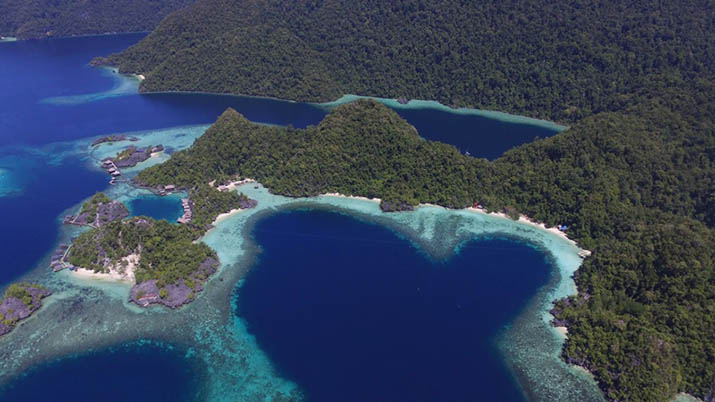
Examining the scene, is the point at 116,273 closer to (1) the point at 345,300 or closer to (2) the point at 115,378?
(2) the point at 115,378

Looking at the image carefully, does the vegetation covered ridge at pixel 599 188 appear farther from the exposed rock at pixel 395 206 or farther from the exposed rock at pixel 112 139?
the exposed rock at pixel 112 139

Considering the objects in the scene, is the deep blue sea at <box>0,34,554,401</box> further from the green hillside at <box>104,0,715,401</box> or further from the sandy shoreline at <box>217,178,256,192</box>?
the green hillside at <box>104,0,715,401</box>

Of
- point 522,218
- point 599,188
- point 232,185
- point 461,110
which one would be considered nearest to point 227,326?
point 232,185

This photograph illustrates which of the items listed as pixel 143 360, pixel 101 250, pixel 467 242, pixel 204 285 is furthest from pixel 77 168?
pixel 467 242

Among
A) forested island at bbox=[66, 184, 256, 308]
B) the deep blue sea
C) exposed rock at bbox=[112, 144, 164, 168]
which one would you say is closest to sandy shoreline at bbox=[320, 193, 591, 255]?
the deep blue sea

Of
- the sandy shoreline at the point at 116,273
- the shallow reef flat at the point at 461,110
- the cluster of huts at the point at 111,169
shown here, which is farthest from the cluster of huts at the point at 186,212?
the shallow reef flat at the point at 461,110

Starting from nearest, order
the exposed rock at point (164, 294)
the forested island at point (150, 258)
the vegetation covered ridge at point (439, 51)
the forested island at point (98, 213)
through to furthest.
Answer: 1. the exposed rock at point (164, 294)
2. the forested island at point (150, 258)
3. the forested island at point (98, 213)
4. the vegetation covered ridge at point (439, 51)
